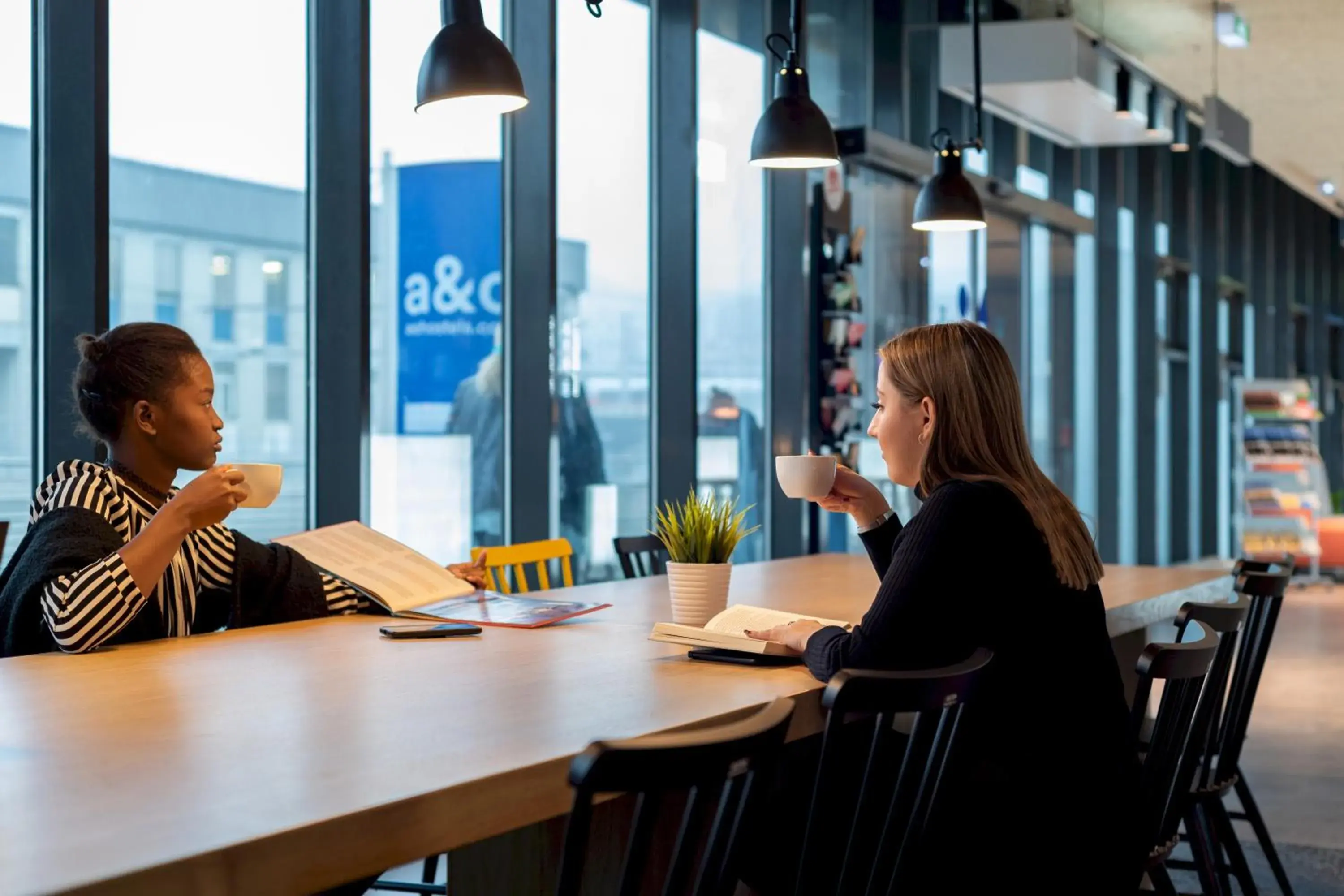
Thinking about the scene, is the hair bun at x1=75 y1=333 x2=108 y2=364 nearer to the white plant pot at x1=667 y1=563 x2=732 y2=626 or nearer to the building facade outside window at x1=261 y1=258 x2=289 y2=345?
the white plant pot at x1=667 y1=563 x2=732 y2=626

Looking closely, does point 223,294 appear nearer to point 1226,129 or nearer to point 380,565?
point 380,565

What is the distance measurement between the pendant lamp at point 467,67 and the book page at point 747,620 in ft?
3.60

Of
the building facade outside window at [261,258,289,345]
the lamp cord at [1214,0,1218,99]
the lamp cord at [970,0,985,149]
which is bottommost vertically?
the building facade outside window at [261,258,289,345]

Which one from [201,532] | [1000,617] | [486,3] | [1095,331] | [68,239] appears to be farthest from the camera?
[1095,331]

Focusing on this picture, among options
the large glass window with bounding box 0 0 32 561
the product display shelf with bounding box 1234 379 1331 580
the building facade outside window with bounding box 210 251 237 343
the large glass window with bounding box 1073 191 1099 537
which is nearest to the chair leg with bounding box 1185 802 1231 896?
the large glass window with bounding box 0 0 32 561

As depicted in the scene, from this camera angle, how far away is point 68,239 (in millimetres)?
3475

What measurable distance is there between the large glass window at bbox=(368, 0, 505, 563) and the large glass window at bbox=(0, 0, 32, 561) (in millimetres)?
1331

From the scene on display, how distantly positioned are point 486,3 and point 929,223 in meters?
1.78

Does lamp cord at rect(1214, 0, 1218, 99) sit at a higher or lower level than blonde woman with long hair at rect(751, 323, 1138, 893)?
higher

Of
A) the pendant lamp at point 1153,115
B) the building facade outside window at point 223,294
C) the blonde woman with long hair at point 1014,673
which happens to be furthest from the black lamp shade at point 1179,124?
the blonde woman with long hair at point 1014,673

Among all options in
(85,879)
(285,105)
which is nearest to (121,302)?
(285,105)

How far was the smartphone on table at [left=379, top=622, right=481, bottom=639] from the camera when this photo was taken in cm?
221

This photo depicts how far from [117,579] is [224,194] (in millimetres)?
2401

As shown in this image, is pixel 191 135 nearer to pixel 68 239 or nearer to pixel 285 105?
pixel 285 105
